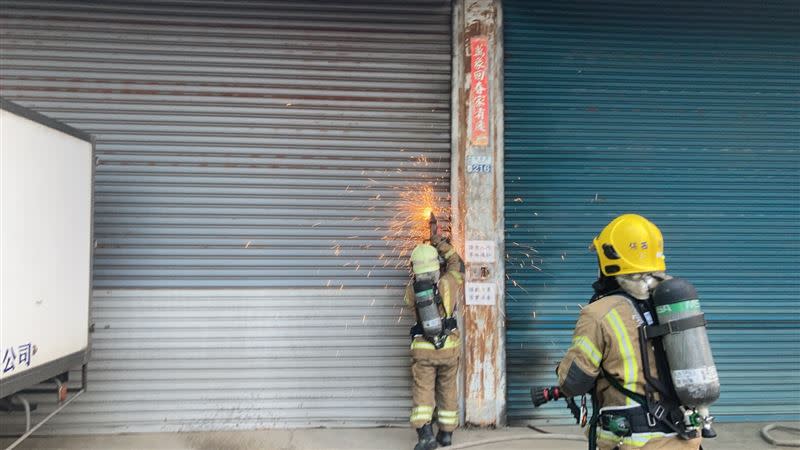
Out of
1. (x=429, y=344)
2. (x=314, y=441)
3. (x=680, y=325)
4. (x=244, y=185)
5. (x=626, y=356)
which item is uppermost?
(x=244, y=185)

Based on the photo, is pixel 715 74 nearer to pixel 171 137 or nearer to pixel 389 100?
pixel 389 100

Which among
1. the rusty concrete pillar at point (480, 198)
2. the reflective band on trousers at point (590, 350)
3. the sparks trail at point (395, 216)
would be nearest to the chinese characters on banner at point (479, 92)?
the rusty concrete pillar at point (480, 198)

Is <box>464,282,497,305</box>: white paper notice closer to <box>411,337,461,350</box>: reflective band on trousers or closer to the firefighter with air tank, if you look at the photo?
<box>411,337,461,350</box>: reflective band on trousers

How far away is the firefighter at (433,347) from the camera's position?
494 cm

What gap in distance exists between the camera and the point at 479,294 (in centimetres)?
579

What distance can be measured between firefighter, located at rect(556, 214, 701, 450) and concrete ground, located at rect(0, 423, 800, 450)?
2308 mm

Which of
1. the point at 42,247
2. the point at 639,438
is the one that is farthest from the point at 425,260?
the point at 42,247

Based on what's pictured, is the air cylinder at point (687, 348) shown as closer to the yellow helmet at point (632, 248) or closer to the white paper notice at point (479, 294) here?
the yellow helmet at point (632, 248)

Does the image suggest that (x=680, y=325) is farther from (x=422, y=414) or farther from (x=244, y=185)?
(x=244, y=185)

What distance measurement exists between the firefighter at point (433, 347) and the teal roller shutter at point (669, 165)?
1075 millimetres

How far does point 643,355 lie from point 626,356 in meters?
0.08

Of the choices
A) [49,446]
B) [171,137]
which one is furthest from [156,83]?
[49,446]

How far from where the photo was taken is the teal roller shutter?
19.9 ft

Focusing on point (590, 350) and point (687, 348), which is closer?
point (687, 348)
